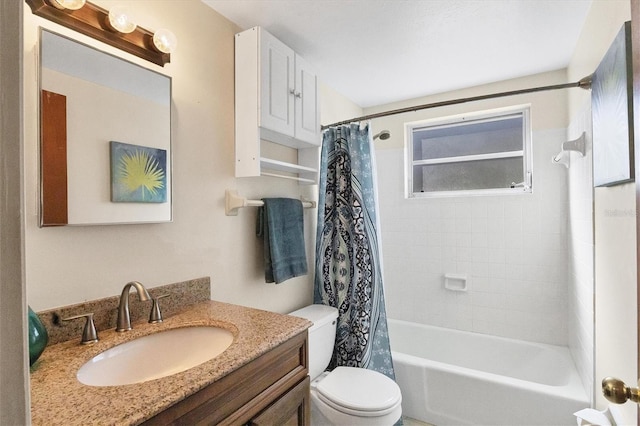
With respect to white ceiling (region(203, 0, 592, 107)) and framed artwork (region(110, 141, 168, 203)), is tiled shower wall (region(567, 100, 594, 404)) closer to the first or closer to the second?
white ceiling (region(203, 0, 592, 107))

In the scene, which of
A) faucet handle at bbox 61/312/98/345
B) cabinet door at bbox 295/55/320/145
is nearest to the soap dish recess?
cabinet door at bbox 295/55/320/145

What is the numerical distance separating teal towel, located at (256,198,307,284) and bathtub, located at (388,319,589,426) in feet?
3.34

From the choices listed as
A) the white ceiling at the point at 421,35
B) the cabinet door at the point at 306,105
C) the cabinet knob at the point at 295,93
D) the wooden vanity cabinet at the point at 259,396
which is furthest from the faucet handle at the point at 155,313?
the white ceiling at the point at 421,35

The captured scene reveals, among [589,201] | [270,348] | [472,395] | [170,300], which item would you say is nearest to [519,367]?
[472,395]

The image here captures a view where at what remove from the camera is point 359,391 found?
1.68 m

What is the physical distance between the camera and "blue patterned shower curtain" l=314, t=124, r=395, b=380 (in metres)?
2.06

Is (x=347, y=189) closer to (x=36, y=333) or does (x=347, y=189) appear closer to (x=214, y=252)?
(x=214, y=252)

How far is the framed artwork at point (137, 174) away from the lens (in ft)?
3.78

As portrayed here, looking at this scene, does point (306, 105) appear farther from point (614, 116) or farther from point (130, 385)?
point (130, 385)

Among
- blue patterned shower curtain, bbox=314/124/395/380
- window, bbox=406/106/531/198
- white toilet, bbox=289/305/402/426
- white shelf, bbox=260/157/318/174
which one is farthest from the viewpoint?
window, bbox=406/106/531/198

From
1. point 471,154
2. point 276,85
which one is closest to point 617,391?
point 276,85

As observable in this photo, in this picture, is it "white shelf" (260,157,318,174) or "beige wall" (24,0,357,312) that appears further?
"white shelf" (260,157,318,174)

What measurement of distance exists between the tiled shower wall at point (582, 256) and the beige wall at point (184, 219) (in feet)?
5.64

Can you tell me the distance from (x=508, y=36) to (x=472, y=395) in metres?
2.13
